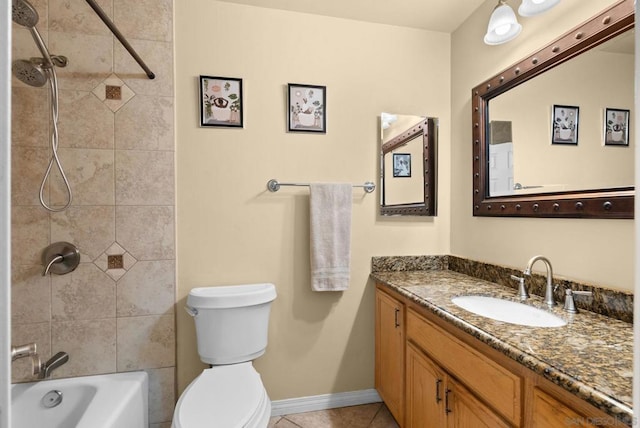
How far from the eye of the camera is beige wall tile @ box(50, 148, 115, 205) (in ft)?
5.09

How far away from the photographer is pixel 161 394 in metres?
1.66

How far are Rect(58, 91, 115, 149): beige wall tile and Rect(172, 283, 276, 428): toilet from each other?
934mm

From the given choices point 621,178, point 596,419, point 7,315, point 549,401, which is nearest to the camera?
point 7,315

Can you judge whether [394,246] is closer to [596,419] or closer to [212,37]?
[596,419]

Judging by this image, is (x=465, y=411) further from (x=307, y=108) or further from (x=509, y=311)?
(x=307, y=108)

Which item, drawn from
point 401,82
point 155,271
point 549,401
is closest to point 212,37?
point 401,82

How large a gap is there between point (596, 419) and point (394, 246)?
1.36m

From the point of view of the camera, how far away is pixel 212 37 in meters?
1.74

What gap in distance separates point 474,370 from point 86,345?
182 cm

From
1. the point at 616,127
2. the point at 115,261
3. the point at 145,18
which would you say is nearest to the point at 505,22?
the point at 616,127

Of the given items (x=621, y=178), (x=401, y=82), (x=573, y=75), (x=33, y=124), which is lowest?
(x=621, y=178)

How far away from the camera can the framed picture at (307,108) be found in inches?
72.1

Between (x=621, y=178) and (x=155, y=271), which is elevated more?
(x=621, y=178)

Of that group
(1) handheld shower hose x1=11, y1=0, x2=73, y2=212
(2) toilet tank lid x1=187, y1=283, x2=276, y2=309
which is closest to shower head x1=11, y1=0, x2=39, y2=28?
(1) handheld shower hose x1=11, y1=0, x2=73, y2=212
